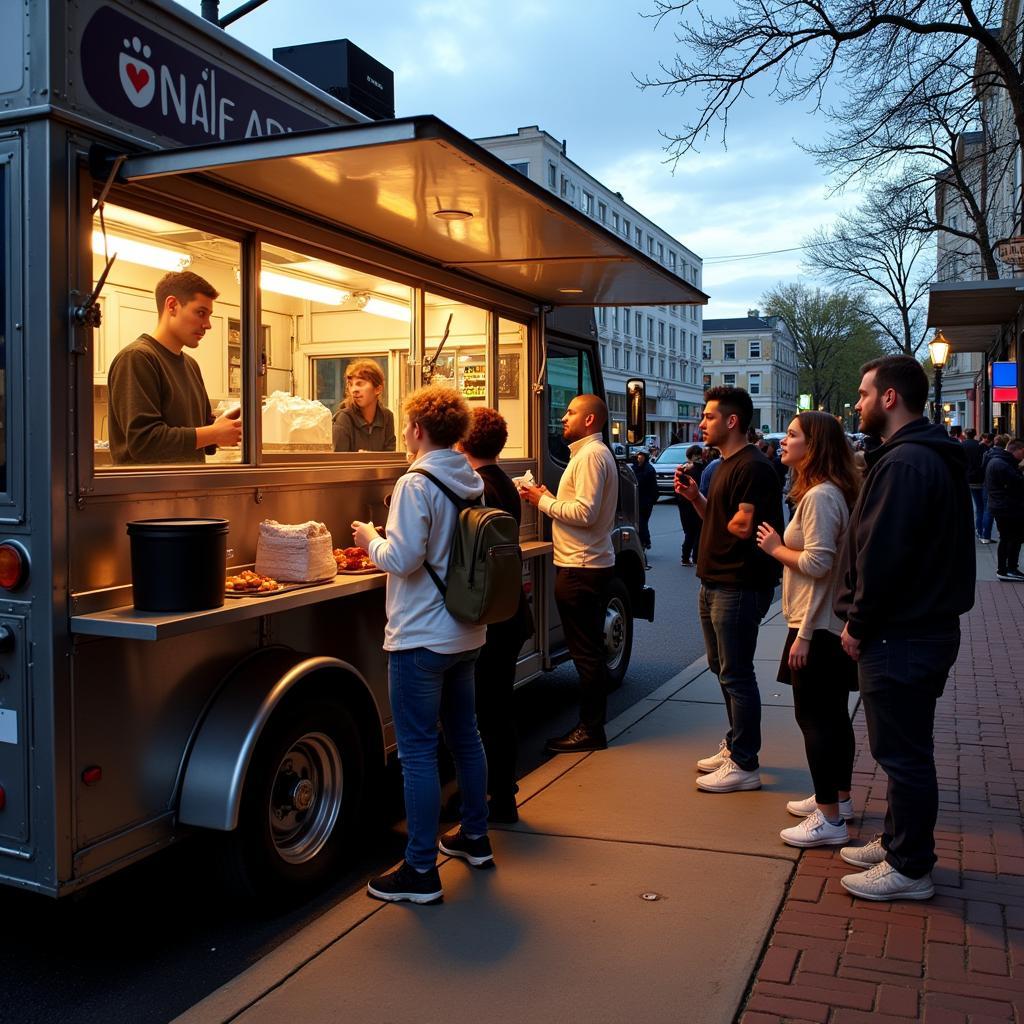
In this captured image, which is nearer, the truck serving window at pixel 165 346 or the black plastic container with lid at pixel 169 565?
the black plastic container with lid at pixel 169 565

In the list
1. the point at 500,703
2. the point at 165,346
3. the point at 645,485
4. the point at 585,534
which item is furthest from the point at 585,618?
the point at 645,485

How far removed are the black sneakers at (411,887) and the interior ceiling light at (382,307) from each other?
283 cm

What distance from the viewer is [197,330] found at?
4305mm

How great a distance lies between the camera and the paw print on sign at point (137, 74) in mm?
3559

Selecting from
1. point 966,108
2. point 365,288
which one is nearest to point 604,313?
point 966,108

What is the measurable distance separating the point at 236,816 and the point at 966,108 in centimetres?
1359

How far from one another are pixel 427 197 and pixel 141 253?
114 cm

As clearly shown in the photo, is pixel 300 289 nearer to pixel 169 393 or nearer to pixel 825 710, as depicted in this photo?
pixel 169 393

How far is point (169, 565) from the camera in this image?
3.43 metres

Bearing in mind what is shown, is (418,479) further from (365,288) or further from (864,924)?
(864,924)

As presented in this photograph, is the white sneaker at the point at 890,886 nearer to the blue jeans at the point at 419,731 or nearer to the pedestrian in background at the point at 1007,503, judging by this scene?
the blue jeans at the point at 419,731

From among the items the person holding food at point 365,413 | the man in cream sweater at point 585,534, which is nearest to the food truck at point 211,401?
the person holding food at point 365,413

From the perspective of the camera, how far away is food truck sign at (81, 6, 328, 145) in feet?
11.4

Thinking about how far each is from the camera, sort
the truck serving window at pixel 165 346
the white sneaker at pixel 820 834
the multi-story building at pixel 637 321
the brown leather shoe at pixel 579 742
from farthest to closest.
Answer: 1. the multi-story building at pixel 637 321
2. the brown leather shoe at pixel 579 742
3. the white sneaker at pixel 820 834
4. the truck serving window at pixel 165 346
